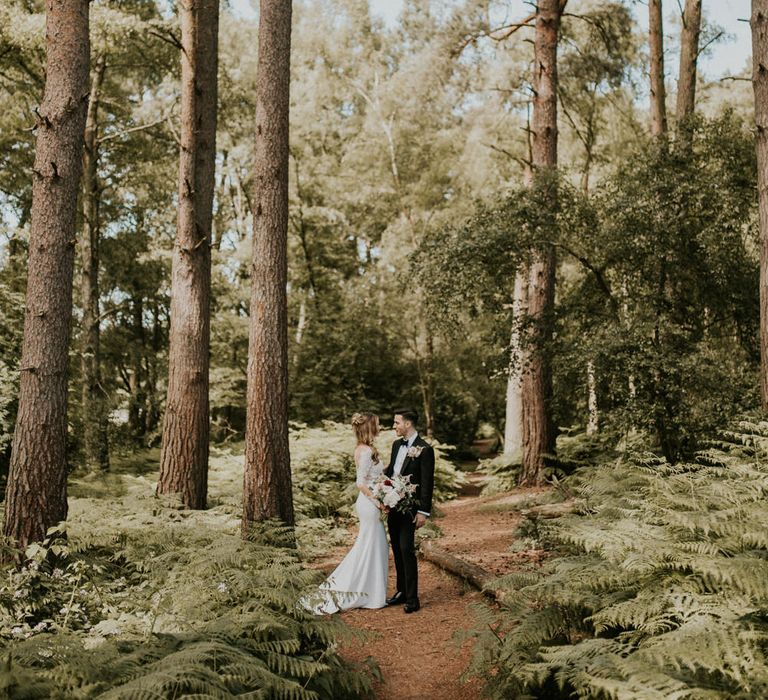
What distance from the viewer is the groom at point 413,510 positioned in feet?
21.9

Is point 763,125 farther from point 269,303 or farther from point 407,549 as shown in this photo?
point 407,549

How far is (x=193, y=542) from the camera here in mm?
7297

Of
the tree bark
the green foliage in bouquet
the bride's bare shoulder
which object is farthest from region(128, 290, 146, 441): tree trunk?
the green foliage in bouquet

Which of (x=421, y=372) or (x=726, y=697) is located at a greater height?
(x=421, y=372)

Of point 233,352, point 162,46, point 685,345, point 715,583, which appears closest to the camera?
point 715,583

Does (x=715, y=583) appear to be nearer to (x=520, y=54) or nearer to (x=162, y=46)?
(x=162, y=46)

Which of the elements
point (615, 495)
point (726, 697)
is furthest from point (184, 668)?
point (615, 495)

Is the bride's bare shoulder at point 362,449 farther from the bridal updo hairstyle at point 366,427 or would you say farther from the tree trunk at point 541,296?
the tree trunk at point 541,296

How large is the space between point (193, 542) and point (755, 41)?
26.5ft

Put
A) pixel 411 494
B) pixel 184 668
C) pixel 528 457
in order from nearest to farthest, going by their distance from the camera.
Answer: pixel 184 668
pixel 411 494
pixel 528 457

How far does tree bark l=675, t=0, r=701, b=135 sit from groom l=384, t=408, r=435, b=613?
8.94m

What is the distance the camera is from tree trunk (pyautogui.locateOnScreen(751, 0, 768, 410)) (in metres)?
7.40

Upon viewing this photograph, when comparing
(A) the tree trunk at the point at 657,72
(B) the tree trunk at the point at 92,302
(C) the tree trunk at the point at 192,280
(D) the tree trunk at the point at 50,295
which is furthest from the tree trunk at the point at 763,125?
(B) the tree trunk at the point at 92,302

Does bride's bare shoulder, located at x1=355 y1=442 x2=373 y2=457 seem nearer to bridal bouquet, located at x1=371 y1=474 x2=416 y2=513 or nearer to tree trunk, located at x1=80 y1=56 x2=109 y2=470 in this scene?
bridal bouquet, located at x1=371 y1=474 x2=416 y2=513
